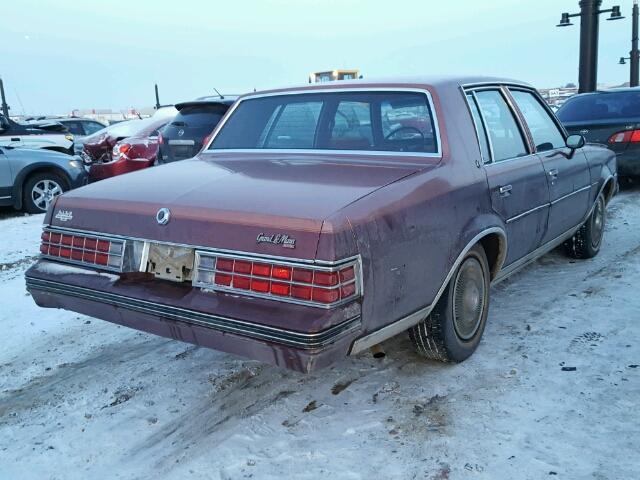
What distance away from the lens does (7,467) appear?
2.67m

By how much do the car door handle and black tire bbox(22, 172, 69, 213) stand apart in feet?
22.2

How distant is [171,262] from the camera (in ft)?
9.47

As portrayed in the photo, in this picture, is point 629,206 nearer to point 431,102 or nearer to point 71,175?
point 431,102

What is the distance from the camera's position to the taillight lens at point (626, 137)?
8164 millimetres

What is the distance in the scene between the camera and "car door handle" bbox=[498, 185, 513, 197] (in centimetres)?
366

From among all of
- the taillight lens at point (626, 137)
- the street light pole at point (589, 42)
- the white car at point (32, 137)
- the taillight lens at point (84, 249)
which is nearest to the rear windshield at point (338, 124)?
the taillight lens at point (84, 249)

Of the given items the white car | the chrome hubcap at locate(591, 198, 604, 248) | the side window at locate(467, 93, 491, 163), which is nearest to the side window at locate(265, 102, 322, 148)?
the side window at locate(467, 93, 491, 163)

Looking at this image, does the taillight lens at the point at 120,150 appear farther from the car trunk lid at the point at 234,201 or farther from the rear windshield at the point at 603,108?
the rear windshield at the point at 603,108

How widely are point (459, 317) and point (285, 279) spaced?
1.35 meters

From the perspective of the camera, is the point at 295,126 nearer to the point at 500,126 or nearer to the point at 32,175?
the point at 500,126

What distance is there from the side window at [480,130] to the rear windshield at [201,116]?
15.7 feet

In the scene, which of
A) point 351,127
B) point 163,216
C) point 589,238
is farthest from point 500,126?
point 163,216

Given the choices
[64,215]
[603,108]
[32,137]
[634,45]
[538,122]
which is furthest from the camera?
[634,45]

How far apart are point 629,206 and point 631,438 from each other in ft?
19.6
